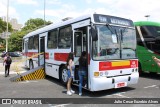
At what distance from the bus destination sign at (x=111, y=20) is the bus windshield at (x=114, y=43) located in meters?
0.21

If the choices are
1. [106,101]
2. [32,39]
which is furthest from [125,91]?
[32,39]

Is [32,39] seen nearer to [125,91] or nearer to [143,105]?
[125,91]

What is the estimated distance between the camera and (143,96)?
25.9 feet

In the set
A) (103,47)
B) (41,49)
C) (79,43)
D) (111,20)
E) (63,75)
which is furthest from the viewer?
(41,49)

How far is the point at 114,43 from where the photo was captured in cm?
812

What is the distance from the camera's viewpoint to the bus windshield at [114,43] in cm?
770

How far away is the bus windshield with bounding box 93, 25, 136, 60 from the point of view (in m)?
7.70

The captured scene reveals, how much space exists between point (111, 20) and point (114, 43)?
0.92 m

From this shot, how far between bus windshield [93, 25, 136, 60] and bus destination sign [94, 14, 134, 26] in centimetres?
21

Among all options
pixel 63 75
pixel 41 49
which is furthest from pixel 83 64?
pixel 41 49

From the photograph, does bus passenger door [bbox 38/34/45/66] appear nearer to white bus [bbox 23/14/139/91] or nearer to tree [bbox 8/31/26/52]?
white bus [bbox 23/14/139/91]

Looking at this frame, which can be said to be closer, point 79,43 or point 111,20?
point 111,20

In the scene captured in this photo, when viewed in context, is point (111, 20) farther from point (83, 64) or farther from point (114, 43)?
point (83, 64)

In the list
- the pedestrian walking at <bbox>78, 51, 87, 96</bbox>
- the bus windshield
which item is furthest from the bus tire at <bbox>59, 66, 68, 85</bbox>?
the bus windshield
